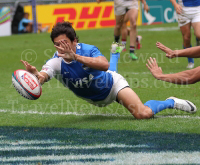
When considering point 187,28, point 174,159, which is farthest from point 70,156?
point 187,28

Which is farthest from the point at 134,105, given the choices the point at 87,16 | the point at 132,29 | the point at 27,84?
the point at 87,16


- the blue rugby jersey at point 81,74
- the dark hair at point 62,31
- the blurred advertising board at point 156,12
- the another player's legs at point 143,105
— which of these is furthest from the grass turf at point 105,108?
the blurred advertising board at point 156,12

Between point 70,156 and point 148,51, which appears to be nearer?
point 70,156

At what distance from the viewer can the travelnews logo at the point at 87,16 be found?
2302 cm

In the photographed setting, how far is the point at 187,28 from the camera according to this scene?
9.40 m

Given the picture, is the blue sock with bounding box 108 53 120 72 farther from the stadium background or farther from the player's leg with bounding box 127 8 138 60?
the player's leg with bounding box 127 8 138 60

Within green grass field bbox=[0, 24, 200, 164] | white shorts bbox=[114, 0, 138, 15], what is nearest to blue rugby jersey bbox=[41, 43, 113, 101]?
green grass field bbox=[0, 24, 200, 164]

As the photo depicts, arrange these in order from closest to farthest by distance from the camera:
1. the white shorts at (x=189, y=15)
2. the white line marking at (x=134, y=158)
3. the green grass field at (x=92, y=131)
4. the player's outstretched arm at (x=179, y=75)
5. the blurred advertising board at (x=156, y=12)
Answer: the white line marking at (x=134, y=158), the green grass field at (x=92, y=131), the player's outstretched arm at (x=179, y=75), the white shorts at (x=189, y=15), the blurred advertising board at (x=156, y=12)

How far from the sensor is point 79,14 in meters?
23.3

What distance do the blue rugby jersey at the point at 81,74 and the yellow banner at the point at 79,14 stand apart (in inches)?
687

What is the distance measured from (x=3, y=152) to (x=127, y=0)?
26.9ft

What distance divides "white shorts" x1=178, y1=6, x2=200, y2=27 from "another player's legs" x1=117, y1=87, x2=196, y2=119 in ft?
12.8

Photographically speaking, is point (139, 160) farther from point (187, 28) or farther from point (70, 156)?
point (187, 28)

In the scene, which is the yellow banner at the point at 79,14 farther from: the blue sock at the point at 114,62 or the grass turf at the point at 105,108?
the blue sock at the point at 114,62
